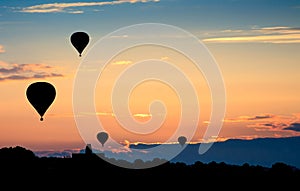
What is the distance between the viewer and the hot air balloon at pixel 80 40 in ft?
402

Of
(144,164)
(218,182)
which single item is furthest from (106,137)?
(218,182)

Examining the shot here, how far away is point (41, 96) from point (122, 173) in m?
26.5

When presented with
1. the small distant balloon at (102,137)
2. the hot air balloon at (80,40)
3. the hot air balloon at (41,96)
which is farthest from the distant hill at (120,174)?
the small distant balloon at (102,137)

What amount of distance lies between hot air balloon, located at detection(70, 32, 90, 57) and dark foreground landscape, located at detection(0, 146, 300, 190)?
2580 cm

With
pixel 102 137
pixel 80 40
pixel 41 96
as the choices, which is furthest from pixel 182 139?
pixel 41 96

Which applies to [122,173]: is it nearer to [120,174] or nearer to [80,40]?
[120,174]

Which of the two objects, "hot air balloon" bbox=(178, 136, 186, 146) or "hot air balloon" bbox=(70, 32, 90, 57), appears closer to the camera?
"hot air balloon" bbox=(70, 32, 90, 57)

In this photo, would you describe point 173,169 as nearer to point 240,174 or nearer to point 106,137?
point 240,174

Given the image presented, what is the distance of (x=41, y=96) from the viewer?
11388 centimetres

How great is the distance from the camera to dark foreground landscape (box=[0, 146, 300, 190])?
8562cm

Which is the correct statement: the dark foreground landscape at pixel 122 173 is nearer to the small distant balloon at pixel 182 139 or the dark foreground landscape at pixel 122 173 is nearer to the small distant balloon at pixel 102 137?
the small distant balloon at pixel 102 137

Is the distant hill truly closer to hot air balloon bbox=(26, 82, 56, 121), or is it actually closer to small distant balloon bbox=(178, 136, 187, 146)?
hot air balloon bbox=(26, 82, 56, 121)

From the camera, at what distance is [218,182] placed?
89.8 meters

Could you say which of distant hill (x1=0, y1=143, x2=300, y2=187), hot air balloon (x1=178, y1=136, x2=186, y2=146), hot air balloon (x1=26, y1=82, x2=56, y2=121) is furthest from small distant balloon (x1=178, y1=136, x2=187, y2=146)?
distant hill (x1=0, y1=143, x2=300, y2=187)
